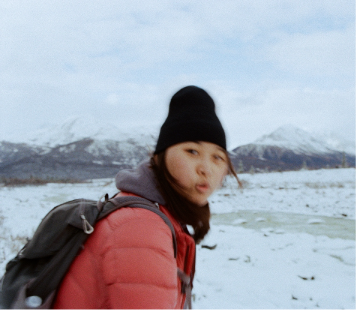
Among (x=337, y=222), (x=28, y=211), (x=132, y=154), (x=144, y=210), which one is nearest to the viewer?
(x=144, y=210)

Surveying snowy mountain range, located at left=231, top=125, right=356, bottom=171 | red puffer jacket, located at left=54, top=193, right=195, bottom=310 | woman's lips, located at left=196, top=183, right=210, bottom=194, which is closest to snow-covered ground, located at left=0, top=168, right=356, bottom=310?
woman's lips, located at left=196, top=183, right=210, bottom=194

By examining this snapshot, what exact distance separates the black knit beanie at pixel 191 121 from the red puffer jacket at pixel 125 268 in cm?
41

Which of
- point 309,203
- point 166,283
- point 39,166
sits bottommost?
point 39,166

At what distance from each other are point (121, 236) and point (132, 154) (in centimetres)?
9226

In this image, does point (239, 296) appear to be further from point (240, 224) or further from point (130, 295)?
point (240, 224)

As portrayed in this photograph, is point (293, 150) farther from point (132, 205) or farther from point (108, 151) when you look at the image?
point (132, 205)

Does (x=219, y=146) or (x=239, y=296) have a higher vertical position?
(x=219, y=146)

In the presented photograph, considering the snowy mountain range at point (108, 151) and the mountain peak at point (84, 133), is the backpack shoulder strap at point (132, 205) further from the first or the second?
the mountain peak at point (84, 133)

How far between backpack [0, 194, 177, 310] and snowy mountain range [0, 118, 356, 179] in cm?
5193

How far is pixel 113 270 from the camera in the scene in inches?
32.9

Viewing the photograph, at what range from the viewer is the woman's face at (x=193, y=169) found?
118 cm

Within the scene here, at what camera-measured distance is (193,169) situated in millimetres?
1178

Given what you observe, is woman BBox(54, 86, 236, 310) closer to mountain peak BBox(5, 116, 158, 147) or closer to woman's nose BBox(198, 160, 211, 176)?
woman's nose BBox(198, 160, 211, 176)

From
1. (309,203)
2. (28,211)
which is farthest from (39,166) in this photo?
(309,203)
